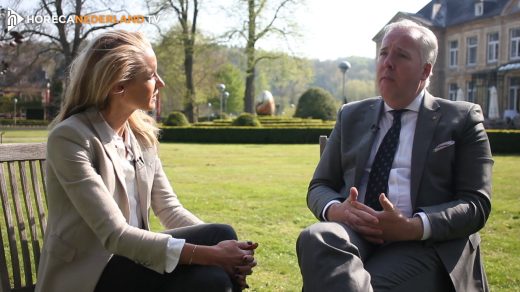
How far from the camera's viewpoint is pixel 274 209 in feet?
24.3

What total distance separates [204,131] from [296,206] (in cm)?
1962

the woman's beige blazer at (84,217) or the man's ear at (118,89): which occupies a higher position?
the man's ear at (118,89)

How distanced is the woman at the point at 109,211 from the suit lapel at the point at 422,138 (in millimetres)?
896

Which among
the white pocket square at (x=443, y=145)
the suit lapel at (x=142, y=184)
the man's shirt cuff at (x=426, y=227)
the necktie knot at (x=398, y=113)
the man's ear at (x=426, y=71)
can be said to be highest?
the man's ear at (x=426, y=71)

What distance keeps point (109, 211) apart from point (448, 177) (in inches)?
65.1

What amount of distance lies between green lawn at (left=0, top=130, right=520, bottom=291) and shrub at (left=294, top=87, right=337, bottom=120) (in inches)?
947

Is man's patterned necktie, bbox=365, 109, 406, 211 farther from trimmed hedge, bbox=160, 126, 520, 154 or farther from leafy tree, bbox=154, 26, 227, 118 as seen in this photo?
leafy tree, bbox=154, 26, 227, 118

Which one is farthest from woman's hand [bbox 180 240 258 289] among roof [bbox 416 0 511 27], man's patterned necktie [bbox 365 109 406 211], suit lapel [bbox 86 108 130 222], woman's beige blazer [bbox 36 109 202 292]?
roof [bbox 416 0 511 27]

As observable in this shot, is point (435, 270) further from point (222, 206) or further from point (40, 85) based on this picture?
point (40, 85)

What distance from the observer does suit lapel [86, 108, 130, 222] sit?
7.61ft

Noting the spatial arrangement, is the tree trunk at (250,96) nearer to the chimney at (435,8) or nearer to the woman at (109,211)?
the chimney at (435,8)

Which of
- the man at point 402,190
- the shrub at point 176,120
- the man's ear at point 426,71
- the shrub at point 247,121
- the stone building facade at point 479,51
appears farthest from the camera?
the stone building facade at point 479,51

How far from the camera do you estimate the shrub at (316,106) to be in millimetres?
38375

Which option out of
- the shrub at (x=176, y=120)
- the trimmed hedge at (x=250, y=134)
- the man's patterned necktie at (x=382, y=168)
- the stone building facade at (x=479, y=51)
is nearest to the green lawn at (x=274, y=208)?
the man's patterned necktie at (x=382, y=168)
